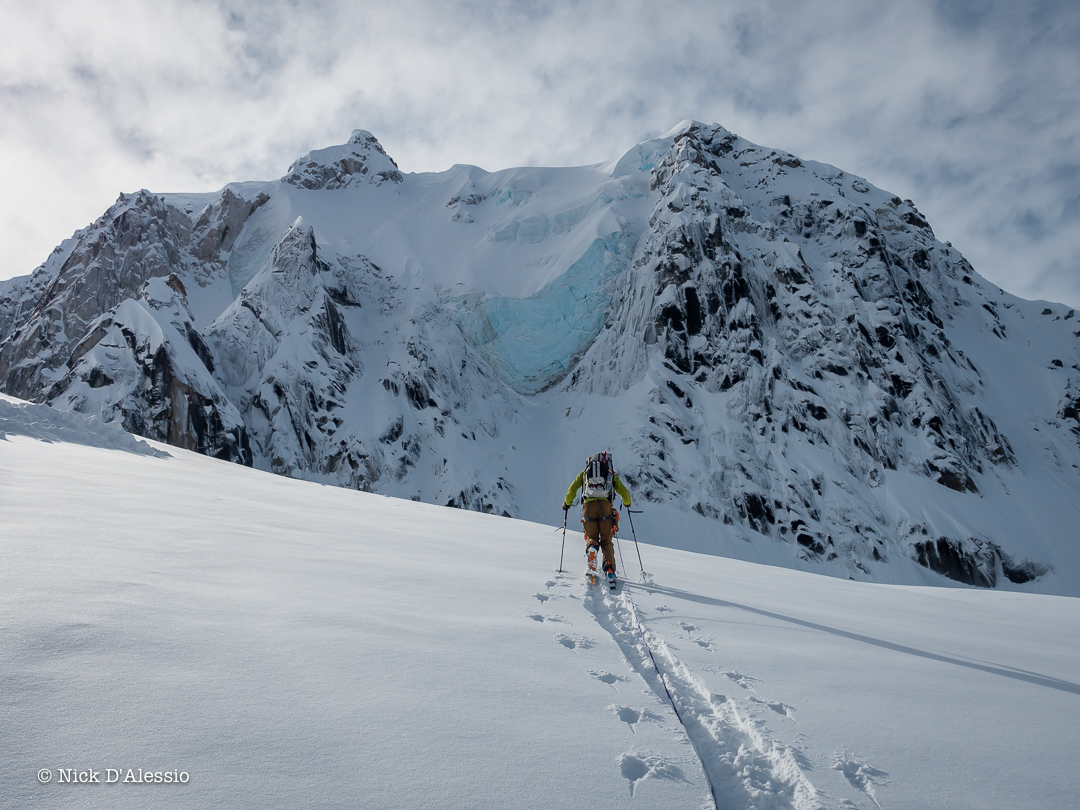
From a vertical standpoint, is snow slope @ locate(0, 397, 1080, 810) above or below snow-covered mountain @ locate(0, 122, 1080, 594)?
below

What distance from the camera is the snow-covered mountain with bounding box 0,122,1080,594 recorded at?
202 ft

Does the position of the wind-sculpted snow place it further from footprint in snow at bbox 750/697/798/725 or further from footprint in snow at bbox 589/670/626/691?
footprint in snow at bbox 750/697/798/725

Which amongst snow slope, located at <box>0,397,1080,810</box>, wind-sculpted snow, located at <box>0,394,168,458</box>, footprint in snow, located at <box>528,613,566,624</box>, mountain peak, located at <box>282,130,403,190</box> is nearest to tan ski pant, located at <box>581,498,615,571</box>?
snow slope, located at <box>0,397,1080,810</box>

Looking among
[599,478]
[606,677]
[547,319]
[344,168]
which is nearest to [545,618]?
[606,677]

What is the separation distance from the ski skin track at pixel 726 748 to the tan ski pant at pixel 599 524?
12.1 ft

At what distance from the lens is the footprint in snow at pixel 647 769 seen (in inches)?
108

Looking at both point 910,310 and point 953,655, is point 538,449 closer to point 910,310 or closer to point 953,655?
point 910,310

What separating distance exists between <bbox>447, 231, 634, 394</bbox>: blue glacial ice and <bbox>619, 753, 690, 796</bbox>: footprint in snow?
74.0 meters

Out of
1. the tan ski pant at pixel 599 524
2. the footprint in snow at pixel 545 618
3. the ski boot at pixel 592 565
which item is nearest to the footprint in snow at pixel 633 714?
the footprint in snow at pixel 545 618

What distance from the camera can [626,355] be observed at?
78.1 meters

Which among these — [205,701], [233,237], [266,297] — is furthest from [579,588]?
[233,237]

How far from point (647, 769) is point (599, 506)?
20.6 ft

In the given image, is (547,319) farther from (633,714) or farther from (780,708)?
(633,714)

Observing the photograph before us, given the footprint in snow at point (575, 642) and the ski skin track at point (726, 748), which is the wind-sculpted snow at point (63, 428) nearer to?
the footprint in snow at point (575, 642)
